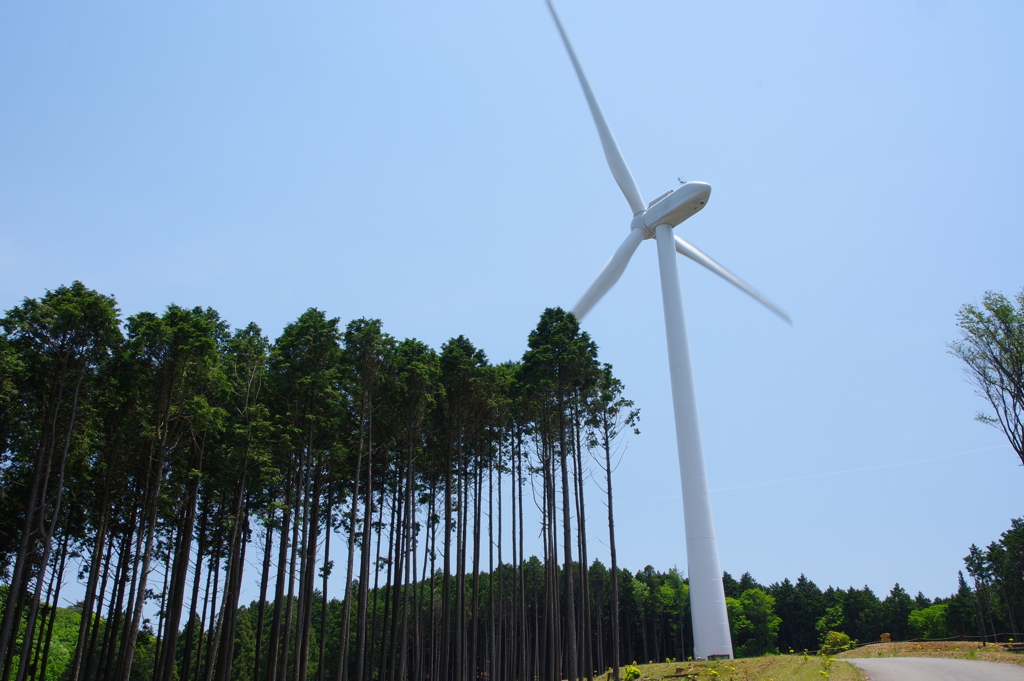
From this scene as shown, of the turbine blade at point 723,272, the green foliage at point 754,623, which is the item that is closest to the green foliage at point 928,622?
the green foliage at point 754,623

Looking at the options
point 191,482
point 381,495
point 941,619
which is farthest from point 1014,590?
point 191,482

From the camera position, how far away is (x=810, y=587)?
325ft

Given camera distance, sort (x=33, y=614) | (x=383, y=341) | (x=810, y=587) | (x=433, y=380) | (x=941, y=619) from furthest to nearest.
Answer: (x=810, y=587) → (x=941, y=619) → (x=433, y=380) → (x=383, y=341) → (x=33, y=614)

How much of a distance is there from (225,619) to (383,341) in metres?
14.1

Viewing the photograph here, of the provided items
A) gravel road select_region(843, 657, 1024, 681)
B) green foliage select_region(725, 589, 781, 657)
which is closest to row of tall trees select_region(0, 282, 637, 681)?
gravel road select_region(843, 657, 1024, 681)

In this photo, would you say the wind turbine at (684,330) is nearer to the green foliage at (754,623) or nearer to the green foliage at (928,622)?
the green foliage at (754,623)

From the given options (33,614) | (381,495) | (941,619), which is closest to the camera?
(33,614)

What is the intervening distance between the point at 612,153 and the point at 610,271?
7096mm

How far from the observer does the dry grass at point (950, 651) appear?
2344cm

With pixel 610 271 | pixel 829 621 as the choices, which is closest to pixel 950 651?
pixel 610 271

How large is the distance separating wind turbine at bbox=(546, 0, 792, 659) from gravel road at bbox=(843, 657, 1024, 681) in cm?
536

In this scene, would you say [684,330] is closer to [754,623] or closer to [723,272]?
[723,272]

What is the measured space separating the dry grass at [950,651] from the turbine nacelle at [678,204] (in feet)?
74.8

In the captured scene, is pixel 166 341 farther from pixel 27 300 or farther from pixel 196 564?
pixel 196 564
